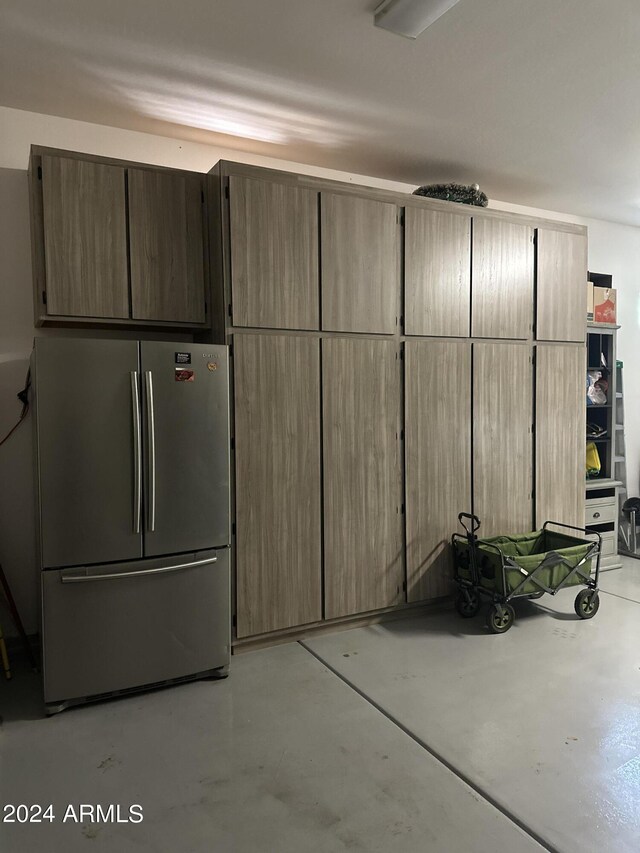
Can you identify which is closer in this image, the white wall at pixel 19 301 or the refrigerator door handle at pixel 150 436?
the refrigerator door handle at pixel 150 436

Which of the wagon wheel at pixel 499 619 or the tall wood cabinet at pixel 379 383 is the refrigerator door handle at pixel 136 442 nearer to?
the tall wood cabinet at pixel 379 383

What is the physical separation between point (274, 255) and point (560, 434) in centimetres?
266

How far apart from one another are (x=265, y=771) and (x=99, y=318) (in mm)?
2345

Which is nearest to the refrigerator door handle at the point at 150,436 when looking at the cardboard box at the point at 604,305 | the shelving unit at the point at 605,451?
the shelving unit at the point at 605,451

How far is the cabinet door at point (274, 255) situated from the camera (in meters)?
3.31

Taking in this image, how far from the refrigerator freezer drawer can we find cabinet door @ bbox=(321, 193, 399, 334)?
1.61 m

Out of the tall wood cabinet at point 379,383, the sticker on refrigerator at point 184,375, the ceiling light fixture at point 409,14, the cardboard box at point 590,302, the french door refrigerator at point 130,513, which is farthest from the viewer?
the cardboard box at point 590,302

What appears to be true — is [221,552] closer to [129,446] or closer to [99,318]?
[129,446]

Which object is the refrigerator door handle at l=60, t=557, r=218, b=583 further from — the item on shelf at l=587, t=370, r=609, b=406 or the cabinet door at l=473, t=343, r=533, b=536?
the item on shelf at l=587, t=370, r=609, b=406

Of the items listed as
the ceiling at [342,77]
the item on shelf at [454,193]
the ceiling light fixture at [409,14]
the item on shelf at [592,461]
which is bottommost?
the item on shelf at [592,461]

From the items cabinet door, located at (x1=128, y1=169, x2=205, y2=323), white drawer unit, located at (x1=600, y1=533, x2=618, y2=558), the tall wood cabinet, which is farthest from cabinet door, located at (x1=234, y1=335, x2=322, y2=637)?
white drawer unit, located at (x1=600, y1=533, x2=618, y2=558)

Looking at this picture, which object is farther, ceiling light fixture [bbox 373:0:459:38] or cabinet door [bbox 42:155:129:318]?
cabinet door [bbox 42:155:129:318]

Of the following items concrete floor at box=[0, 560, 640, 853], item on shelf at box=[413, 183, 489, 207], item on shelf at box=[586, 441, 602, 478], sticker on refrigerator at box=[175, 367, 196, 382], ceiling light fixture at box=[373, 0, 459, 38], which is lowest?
concrete floor at box=[0, 560, 640, 853]

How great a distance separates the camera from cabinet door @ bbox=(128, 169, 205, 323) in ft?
10.8
